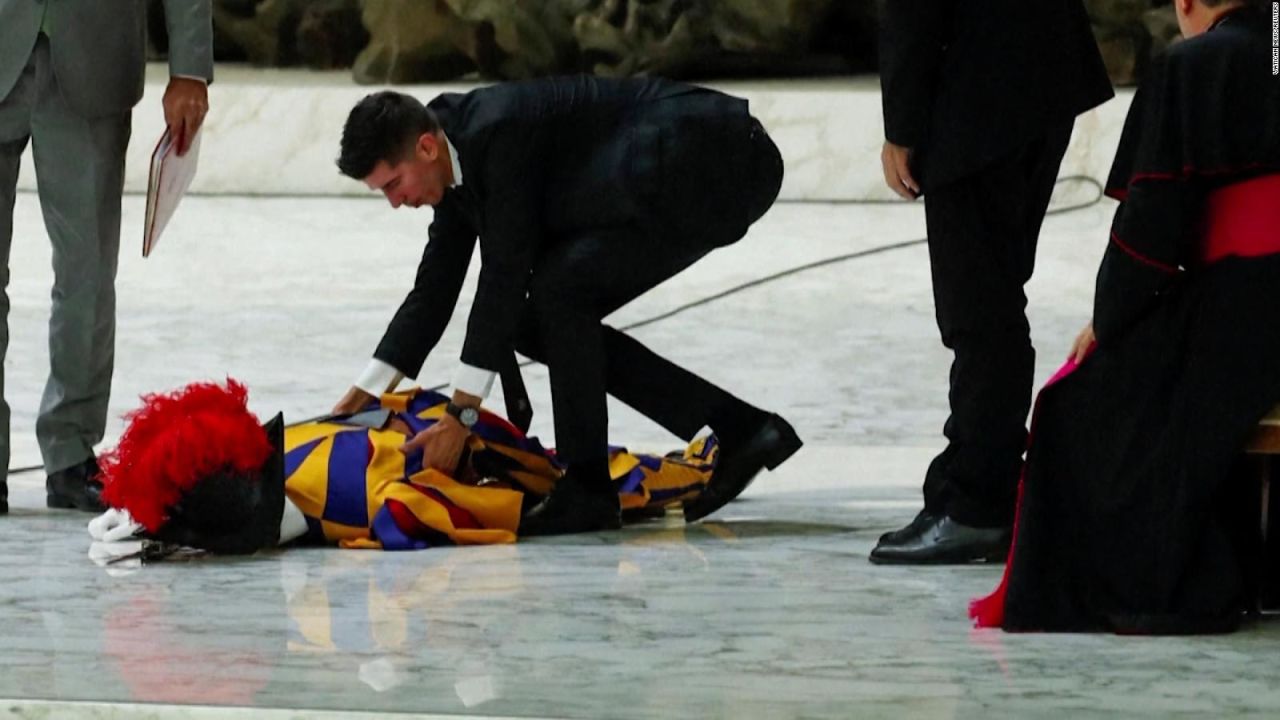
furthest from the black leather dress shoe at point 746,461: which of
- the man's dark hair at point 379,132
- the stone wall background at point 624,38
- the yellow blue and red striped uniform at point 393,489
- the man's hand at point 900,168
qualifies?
the stone wall background at point 624,38

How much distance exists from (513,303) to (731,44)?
5.63m

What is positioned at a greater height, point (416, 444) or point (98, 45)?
point (98, 45)

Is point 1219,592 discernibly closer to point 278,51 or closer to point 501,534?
point 501,534

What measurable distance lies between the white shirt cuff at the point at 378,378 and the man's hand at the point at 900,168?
107 cm

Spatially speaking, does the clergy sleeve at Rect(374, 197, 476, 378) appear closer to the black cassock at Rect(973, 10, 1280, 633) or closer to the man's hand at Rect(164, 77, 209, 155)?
the man's hand at Rect(164, 77, 209, 155)

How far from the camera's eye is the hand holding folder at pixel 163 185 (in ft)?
13.5

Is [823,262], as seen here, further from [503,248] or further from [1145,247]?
[1145,247]

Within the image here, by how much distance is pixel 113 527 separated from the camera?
3871 mm

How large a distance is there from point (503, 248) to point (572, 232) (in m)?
Result: 0.21

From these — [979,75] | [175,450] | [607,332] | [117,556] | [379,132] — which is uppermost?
[979,75]

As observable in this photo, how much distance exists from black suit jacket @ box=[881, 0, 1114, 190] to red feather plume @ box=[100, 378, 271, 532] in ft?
3.88

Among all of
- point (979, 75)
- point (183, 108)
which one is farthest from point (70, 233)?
point (979, 75)

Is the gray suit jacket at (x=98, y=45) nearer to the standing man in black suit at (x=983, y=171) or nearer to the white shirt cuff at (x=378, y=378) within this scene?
the white shirt cuff at (x=378, y=378)

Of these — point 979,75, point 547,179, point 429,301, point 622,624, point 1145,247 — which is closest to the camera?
point 1145,247
